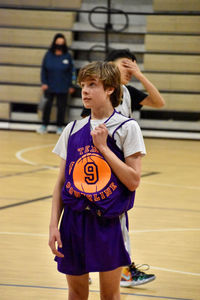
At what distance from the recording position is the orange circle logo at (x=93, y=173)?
207 cm

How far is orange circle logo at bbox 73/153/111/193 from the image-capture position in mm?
2070

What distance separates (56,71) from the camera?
36.4ft

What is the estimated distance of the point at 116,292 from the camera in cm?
215

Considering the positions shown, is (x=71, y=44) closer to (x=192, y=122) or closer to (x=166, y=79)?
(x=166, y=79)

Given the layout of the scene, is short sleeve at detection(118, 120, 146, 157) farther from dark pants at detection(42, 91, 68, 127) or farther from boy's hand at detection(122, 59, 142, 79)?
dark pants at detection(42, 91, 68, 127)

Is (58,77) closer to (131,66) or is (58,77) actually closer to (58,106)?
(58,106)

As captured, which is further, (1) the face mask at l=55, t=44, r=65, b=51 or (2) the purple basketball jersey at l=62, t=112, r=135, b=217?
(1) the face mask at l=55, t=44, r=65, b=51

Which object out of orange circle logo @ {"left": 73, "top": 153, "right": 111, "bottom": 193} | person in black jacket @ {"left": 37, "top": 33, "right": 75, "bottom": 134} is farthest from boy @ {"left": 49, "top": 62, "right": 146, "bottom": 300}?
person in black jacket @ {"left": 37, "top": 33, "right": 75, "bottom": 134}

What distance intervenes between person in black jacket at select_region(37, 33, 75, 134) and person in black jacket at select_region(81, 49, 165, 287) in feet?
25.8

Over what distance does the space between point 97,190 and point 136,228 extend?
259cm

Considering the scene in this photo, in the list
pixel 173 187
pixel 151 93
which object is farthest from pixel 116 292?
pixel 173 187

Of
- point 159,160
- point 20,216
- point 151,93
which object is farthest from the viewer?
point 159,160

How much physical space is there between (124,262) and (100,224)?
175 millimetres

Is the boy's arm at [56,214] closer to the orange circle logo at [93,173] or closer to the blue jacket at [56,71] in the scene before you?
the orange circle logo at [93,173]
